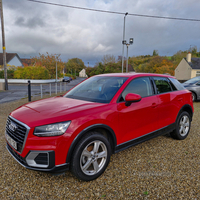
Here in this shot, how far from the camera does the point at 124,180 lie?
9.11ft

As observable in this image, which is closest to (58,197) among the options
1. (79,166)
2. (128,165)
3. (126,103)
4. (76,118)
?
(79,166)

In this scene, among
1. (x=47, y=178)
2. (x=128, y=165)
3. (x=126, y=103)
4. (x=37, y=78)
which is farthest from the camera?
(x=37, y=78)

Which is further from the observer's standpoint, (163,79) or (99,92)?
(163,79)

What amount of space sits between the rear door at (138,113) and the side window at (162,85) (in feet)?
0.77

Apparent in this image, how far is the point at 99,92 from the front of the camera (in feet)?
11.0

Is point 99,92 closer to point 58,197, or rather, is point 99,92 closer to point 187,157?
point 58,197

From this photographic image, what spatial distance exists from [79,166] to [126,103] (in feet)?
4.18

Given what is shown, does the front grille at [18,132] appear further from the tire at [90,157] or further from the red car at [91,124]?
the tire at [90,157]

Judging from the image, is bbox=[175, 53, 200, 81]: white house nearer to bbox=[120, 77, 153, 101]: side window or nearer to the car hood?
bbox=[120, 77, 153, 101]: side window

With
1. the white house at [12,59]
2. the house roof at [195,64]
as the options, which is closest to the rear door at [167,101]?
the house roof at [195,64]

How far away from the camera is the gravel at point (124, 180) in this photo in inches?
96.6

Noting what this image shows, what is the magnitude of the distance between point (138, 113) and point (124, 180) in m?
1.15

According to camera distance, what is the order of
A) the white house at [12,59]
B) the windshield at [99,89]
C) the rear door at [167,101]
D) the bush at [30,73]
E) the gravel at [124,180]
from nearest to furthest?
the gravel at [124,180]
the windshield at [99,89]
the rear door at [167,101]
the bush at [30,73]
the white house at [12,59]

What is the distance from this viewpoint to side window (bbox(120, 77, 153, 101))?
10.8ft
